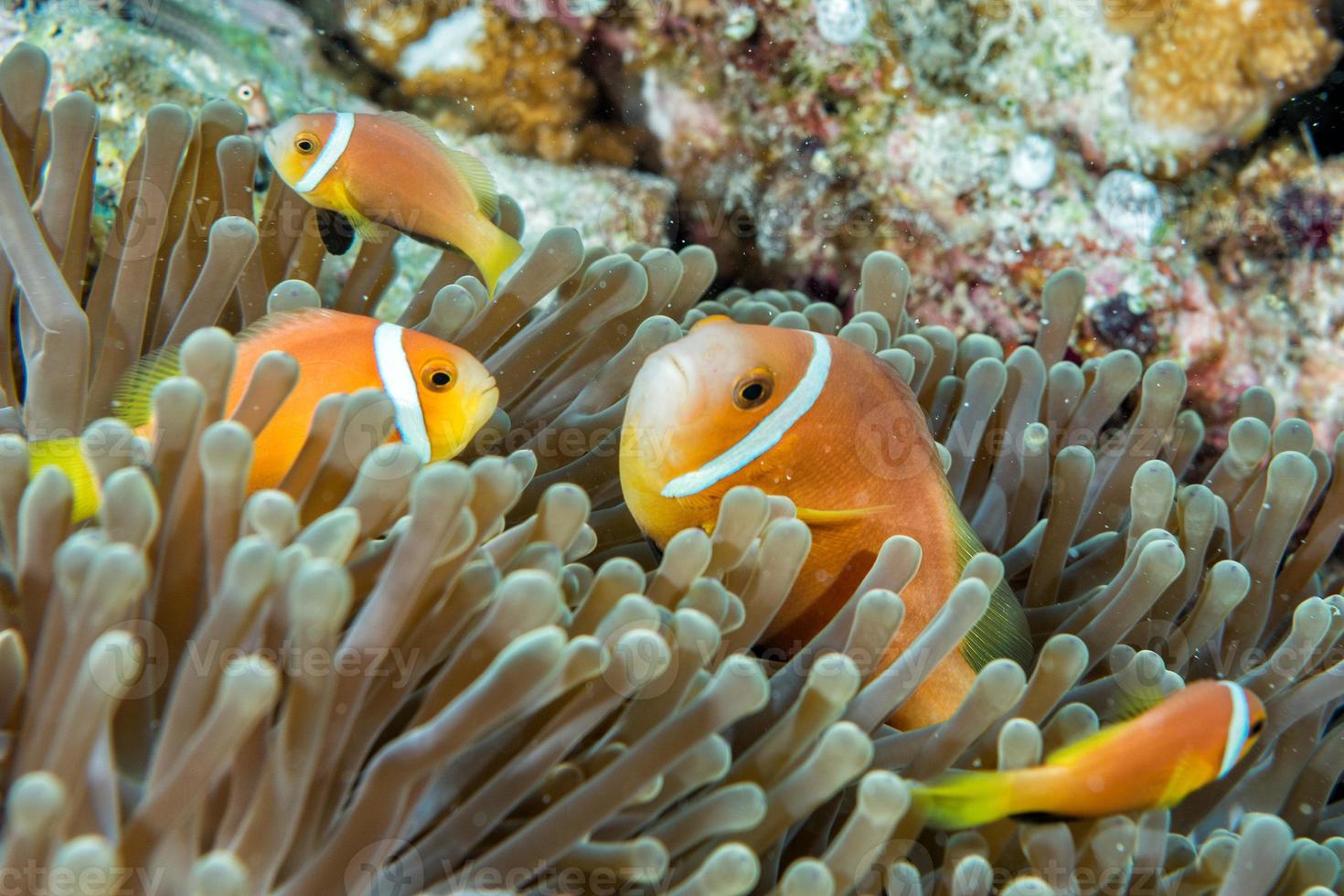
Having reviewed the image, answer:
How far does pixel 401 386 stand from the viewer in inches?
55.2

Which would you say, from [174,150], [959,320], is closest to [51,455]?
[174,150]

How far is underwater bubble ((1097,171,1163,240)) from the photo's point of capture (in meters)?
2.87

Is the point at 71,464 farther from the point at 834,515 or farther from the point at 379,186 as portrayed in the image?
the point at 834,515

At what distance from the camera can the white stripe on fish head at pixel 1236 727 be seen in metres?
1.21

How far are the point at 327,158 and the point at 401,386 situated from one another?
2.57 ft

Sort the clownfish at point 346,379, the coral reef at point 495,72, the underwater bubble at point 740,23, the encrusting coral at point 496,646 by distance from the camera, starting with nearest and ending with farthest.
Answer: the encrusting coral at point 496,646 < the clownfish at point 346,379 < the underwater bubble at point 740,23 < the coral reef at point 495,72

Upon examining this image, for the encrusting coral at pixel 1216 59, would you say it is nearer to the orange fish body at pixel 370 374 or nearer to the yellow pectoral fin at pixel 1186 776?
the yellow pectoral fin at pixel 1186 776

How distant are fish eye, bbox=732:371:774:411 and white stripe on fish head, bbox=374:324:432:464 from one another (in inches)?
17.5

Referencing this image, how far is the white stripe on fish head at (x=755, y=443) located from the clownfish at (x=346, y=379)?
0.31m

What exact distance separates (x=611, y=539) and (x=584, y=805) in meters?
A: 0.62

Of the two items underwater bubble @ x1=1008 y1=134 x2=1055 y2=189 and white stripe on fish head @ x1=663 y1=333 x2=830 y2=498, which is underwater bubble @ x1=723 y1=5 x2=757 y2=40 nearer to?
underwater bubble @ x1=1008 y1=134 x2=1055 y2=189

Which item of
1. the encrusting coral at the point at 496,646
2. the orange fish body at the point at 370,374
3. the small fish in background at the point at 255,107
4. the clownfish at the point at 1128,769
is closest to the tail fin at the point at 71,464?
the encrusting coral at the point at 496,646

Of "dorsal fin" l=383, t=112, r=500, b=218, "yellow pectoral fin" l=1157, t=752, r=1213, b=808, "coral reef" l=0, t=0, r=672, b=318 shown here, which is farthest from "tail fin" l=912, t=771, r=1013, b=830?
"coral reef" l=0, t=0, r=672, b=318

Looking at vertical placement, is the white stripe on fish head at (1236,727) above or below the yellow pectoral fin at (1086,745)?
above
